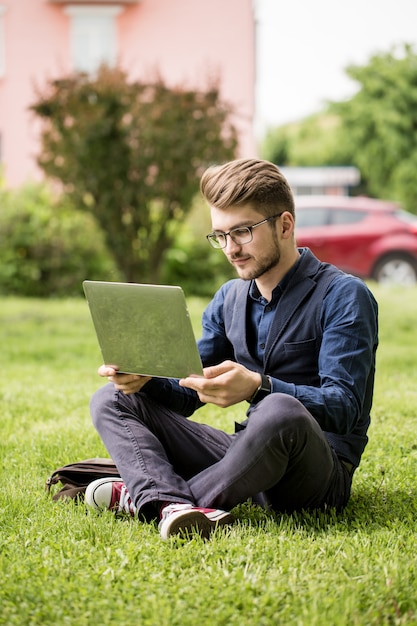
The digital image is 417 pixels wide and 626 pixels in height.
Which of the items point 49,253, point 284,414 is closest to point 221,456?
point 284,414

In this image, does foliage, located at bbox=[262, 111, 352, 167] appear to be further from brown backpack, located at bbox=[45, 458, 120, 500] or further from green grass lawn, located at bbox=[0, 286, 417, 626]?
brown backpack, located at bbox=[45, 458, 120, 500]

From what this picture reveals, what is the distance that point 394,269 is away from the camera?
552 inches

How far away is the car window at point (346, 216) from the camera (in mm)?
13953

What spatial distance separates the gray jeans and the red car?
1041 centimetres

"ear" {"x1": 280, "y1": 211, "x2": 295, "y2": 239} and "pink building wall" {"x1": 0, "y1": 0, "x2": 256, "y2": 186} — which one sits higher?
"pink building wall" {"x1": 0, "y1": 0, "x2": 256, "y2": 186}

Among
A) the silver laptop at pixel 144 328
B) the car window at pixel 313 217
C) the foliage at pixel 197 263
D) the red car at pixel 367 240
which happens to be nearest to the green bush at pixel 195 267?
the foliage at pixel 197 263

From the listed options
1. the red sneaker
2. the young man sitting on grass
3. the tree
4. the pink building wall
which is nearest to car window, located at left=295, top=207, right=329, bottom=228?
the tree

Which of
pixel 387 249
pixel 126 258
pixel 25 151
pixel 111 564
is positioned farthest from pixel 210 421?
pixel 25 151

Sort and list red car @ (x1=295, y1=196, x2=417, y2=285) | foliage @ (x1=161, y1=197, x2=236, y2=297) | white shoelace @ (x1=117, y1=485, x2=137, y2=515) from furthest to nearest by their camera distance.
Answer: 1. red car @ (x1=295, y1=196, x2=417, y2=285)
2. foliage @ (x1=161, y1=197, x2=236, y2=297)
3. white shoelace @ (x1=117, y1=485, x2=137, y2=515)

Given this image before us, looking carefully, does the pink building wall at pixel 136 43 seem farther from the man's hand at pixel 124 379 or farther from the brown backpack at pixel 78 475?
the man's hand at pixel 124 379

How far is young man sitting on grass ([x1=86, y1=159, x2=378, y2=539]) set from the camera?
306cm

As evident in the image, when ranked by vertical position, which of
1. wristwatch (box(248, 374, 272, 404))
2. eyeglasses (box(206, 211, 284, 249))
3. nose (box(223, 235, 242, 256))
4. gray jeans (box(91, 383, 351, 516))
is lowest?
gray jeans (box(91, 383, 351, 516))

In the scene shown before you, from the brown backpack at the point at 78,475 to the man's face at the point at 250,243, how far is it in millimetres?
1014

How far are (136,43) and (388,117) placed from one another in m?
14.9
